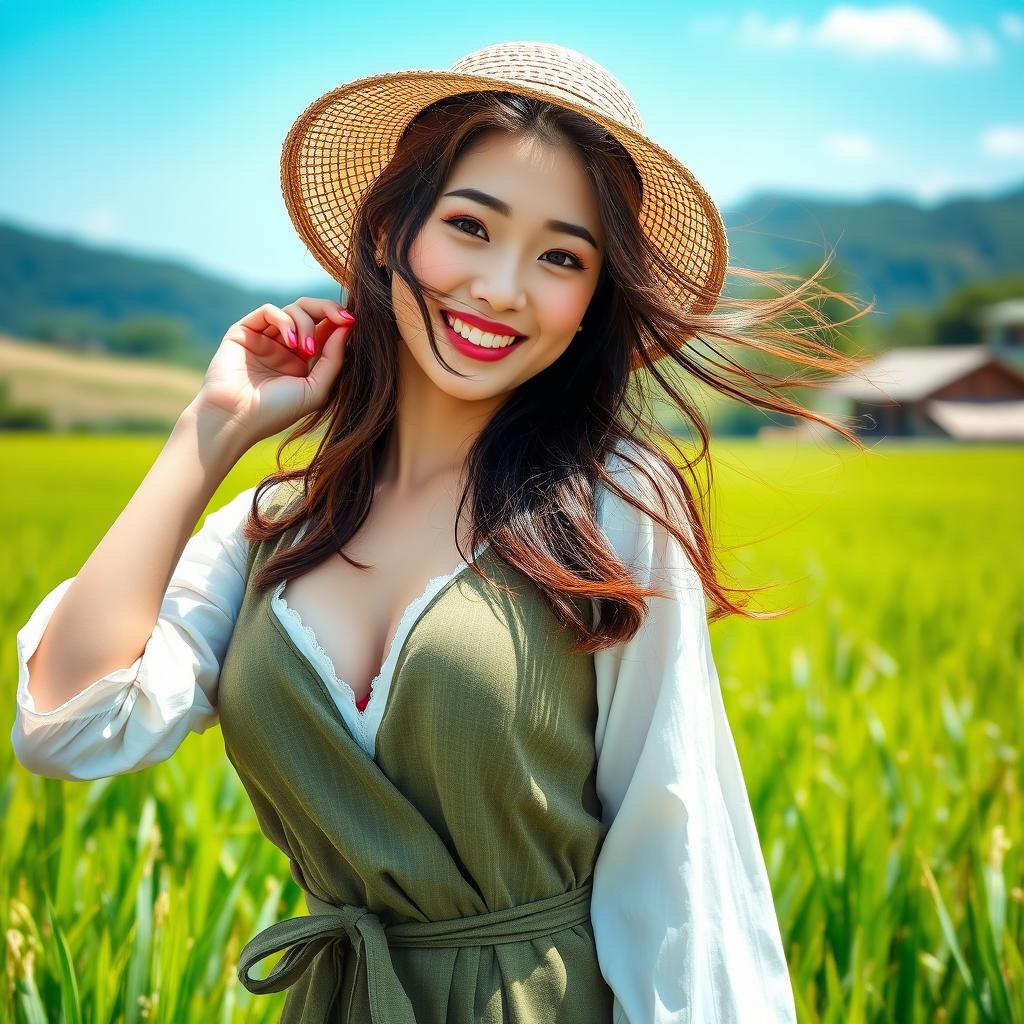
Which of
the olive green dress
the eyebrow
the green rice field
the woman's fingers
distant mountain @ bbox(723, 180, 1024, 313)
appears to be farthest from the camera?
distant mountain @ bbox(723, 180, 1024, 313)

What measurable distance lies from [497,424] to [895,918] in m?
1.23

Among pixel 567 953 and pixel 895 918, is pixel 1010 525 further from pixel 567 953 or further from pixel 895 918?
pixel 567 953

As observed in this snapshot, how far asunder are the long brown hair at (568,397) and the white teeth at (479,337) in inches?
1.4

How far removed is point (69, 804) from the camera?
238 cm

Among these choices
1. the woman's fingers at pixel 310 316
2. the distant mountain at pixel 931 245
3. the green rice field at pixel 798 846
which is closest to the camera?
the woman's fingers at pixel 310 316

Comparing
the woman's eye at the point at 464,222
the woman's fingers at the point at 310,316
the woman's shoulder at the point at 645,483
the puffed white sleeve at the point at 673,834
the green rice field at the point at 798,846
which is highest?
the woman's eye at the point at 464,222

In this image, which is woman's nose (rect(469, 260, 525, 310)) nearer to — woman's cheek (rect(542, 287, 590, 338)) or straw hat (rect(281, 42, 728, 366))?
woman's cheek (rect(542, 287, 590, 338))

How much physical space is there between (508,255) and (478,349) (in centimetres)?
11

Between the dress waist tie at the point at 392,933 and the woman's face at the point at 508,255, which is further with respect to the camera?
the woman's face at the point at 508,255

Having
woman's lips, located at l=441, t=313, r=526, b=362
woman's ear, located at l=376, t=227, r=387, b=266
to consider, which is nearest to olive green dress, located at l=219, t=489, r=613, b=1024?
woman's lips, located at l=441, t=313, r=526, b=362

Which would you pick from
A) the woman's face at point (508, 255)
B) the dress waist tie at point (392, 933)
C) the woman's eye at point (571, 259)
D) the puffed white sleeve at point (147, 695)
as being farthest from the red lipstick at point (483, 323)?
the dress waist tie at point (392, 933)

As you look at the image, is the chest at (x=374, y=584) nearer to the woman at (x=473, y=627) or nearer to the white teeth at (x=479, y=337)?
the woman at (x=473, y=627)

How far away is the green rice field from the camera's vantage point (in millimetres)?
1700

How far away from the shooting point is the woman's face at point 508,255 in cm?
127
